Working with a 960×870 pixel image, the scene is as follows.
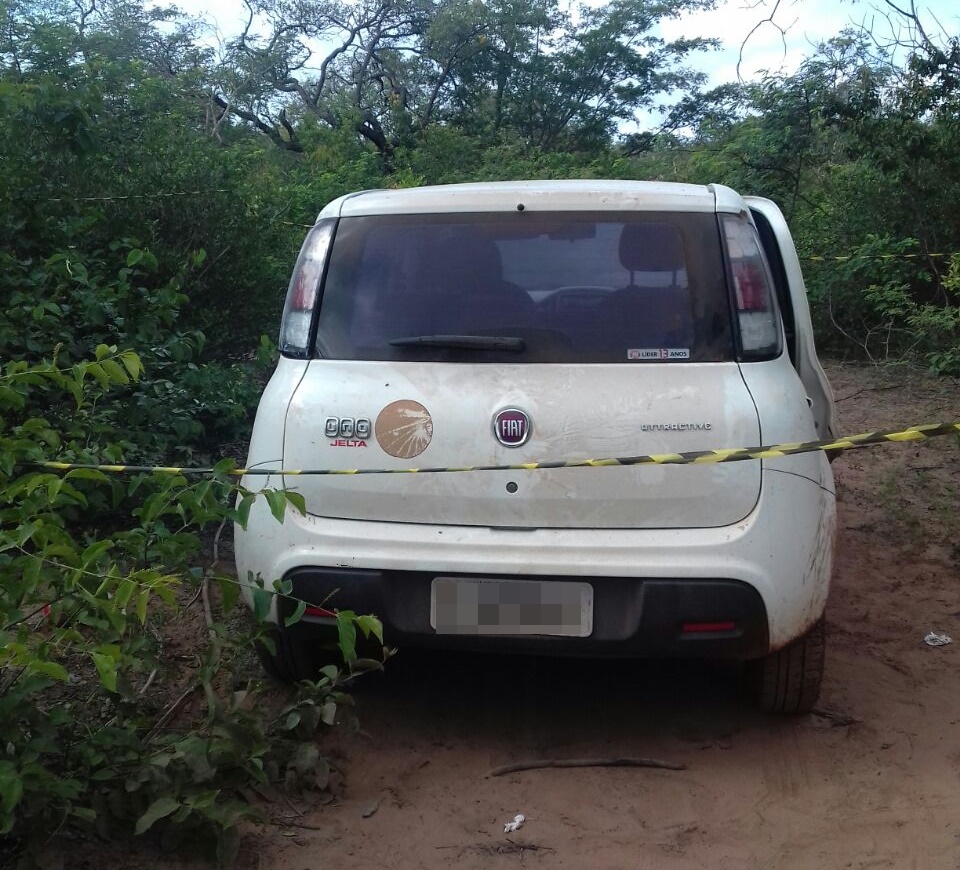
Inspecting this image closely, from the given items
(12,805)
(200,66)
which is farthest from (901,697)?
(200,66)

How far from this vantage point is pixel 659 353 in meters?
2.94

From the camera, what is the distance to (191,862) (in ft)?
8.30

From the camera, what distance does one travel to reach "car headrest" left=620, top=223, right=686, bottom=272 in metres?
3.02

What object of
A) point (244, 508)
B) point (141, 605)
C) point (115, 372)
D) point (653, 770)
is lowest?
point (653, 770)

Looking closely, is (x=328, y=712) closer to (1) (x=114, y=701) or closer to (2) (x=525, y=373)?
(1) (x=114, y=701)

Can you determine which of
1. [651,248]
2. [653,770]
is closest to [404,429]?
[651,248]

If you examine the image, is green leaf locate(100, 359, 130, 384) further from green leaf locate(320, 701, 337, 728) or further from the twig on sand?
the twig on sand

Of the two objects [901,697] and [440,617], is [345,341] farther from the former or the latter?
[901,697]

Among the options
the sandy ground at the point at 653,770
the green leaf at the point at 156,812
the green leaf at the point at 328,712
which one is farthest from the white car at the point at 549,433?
the green leaf at the point at 156,812

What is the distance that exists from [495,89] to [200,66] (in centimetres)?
529

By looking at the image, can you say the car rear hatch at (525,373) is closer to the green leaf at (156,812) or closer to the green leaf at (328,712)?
the green leaf at (328,712)

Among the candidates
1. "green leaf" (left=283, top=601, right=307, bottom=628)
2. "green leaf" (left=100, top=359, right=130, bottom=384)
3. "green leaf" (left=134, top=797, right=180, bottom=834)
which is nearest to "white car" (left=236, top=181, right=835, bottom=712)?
"green leaf" (left=283, top=601, right=307, bottom=628)

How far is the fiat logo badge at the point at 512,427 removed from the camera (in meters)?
2.87

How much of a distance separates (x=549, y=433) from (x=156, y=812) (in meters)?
1.36
